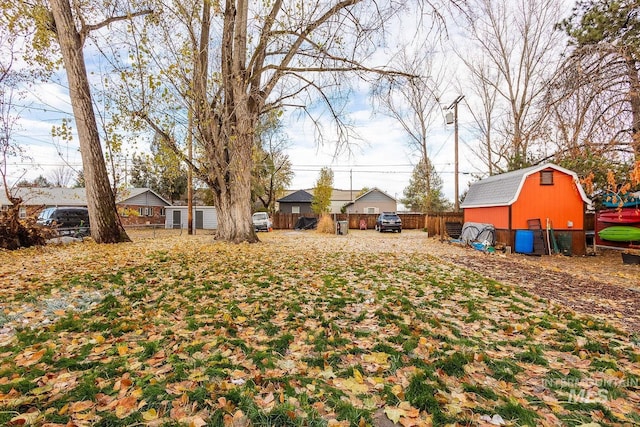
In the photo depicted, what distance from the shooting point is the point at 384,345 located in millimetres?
3107

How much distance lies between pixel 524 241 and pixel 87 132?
614 inches

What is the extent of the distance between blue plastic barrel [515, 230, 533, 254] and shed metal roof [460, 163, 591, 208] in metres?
1.20

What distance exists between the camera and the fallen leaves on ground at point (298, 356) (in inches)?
82.3

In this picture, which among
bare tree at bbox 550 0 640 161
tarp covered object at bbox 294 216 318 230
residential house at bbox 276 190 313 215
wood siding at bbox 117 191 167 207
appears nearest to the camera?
bare tree at bbox 550 0 640 161

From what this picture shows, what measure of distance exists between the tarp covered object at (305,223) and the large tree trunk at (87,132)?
18434 millimetres

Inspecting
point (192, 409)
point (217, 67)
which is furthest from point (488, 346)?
point (217, 67)

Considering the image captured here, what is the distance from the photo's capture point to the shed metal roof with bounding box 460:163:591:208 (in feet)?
38.9

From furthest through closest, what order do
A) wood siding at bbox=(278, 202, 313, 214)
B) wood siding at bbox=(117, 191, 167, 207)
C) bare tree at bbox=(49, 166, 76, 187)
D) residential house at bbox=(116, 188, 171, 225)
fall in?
1. bare tree at bbox=(49, 166, 76, 187)
2. wood siding at bbox=(278, 202, 313, 214)
3. wood siding at bbox=(117, 191, 167, 207)
4. residential house at bbox=(116, 188, 171, 225)

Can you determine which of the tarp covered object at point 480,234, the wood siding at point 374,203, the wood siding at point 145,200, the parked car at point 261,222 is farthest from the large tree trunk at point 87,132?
the wood siding at point 374,203

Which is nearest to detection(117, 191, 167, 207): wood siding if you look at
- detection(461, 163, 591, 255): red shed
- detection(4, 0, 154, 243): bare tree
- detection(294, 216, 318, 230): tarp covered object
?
detection(294, 216, 318, 230): tarp covered object

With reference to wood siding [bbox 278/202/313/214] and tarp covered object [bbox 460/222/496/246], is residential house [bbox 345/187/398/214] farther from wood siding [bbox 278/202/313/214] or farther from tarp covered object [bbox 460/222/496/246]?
tarp covered object [bbox 460/222/496/246]

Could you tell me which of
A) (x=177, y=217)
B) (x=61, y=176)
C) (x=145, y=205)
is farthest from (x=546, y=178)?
(x=61, y=176)

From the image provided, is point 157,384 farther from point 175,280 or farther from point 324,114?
point 324,114

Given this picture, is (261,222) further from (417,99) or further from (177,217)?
(417,99)
